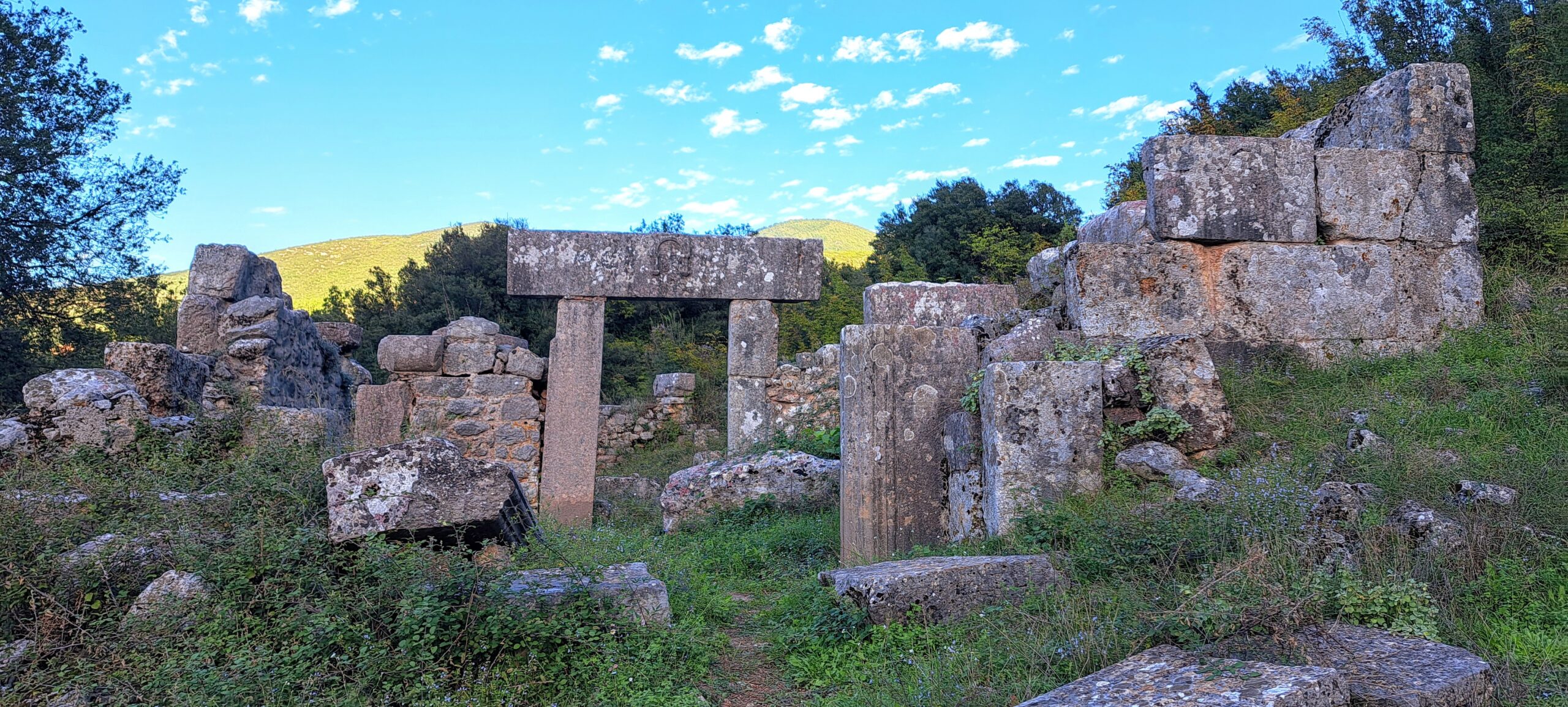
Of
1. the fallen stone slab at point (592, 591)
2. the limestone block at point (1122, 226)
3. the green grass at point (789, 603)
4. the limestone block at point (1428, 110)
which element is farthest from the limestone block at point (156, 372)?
the limestone block at point (1428, 110)

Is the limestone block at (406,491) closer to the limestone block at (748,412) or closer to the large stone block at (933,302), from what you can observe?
the large stone block at (933,302)

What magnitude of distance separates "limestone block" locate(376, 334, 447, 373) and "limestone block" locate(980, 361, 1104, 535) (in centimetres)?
739

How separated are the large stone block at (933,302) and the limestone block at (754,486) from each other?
1.50m

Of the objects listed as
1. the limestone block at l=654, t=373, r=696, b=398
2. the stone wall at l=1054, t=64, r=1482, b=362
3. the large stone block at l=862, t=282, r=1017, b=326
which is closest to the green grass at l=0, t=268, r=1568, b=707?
the stone wall at l=1054, t=64, r=1482, b=362

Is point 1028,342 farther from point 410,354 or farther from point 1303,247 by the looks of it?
point 410,354

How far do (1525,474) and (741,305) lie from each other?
315 inches

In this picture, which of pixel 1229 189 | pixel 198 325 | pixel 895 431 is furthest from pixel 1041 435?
pixel 198 325

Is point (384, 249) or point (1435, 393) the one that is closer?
point (1435, 393)

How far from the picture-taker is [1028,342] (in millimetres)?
6191

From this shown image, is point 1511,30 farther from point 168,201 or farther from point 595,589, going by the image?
point 168,201

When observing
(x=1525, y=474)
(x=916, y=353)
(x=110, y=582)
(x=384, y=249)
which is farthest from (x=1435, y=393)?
(x=384, y=249)

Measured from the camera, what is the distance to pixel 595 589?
4.16 metres

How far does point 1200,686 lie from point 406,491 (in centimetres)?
309

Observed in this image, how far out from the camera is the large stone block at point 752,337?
11078 mm
